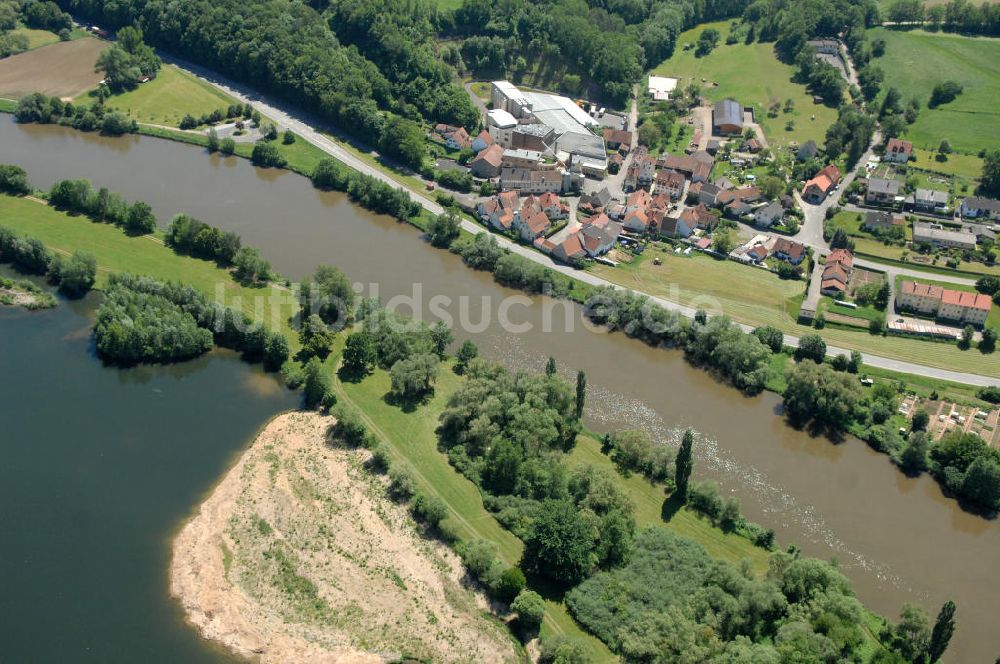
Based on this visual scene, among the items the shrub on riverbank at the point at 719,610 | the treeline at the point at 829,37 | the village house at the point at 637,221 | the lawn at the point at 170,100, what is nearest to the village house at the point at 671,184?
the village house at the point at 637,221

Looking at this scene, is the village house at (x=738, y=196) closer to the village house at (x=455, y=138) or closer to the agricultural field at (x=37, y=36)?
the village house at (x=455, y=138)

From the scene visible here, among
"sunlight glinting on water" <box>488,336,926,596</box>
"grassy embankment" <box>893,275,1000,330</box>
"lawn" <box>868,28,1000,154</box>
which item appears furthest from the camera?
"lawn" <box>868,28,1000,154</box>

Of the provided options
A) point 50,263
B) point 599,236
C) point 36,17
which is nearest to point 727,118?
point 599,236

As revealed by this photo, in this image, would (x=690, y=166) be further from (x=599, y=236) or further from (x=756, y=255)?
(x=599, y=236)

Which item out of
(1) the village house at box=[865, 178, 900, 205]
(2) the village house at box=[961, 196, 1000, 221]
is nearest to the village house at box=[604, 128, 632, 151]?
(1) the village house at box=[865, 178, 900, 205]

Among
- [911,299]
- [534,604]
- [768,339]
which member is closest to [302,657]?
[534,604]

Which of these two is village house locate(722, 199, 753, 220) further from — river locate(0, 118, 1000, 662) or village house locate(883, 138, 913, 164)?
river locate(0, 118, 1000, 662)

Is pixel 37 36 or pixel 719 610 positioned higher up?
pixel 37 36

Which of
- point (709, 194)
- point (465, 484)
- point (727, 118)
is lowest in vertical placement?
point (465, 484)
